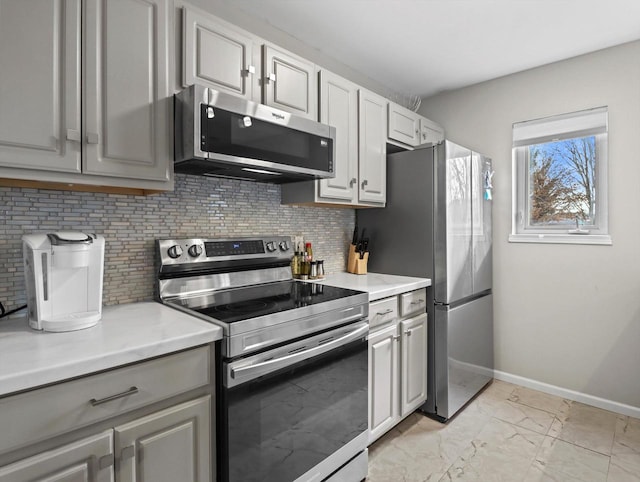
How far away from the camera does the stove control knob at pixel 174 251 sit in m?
1.69

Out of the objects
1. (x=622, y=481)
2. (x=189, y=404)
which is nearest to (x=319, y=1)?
(x=189, y=404)

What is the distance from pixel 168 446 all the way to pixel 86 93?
1.21 metres

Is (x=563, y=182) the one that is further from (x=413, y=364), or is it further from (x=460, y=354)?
(x=413, y=364)

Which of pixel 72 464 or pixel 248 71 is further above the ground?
pixel 248 71

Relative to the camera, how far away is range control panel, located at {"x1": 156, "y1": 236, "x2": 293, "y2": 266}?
5.56 feet

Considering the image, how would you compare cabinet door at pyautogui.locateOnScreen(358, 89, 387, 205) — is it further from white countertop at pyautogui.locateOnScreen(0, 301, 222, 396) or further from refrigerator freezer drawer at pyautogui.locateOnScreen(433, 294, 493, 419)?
white countertop at pyautogui.locateOnScreen(0, 301, 222, 396)

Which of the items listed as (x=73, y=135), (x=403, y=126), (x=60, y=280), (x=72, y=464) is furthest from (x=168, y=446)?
(x=403, y=126)

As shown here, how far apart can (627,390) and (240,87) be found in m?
3.06

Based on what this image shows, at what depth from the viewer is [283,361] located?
140 cm

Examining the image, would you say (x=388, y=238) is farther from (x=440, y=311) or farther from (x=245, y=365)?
(x=245, y=365)

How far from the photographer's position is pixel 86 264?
1247mm

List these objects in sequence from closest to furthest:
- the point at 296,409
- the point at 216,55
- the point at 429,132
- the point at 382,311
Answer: the point at 296,409, the point at 216,55, the point at 382,311, the point at 429,132

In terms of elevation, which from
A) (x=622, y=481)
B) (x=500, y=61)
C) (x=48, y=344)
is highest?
(x=500, y=61)

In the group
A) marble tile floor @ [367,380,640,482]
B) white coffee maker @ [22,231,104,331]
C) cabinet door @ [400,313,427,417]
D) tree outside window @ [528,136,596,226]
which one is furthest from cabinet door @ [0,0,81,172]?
tree outside window @ [528,136,596,226]
